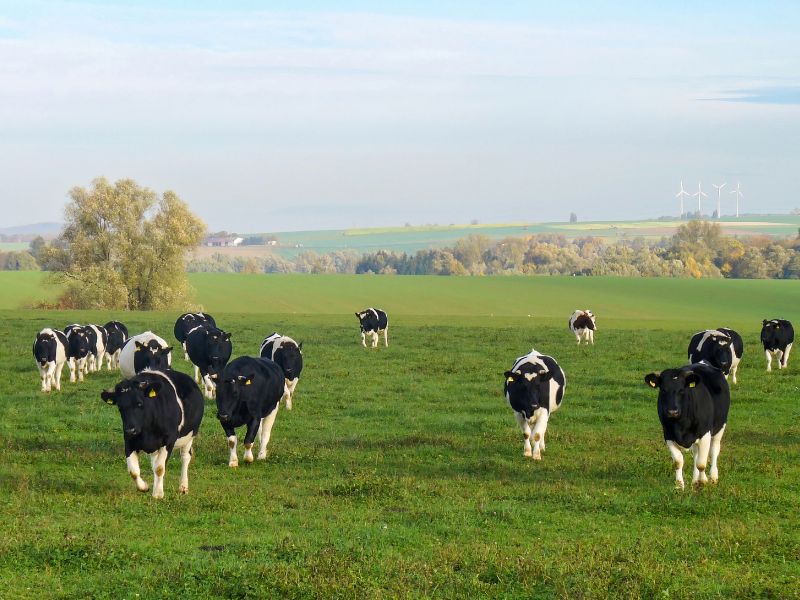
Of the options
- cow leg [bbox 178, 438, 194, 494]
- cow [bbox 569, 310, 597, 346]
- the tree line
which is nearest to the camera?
cow leg [bbox 178, 438, 194, 494]

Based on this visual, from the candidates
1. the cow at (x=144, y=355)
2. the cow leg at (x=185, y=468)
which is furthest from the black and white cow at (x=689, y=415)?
the cow at (x=144, y=355)

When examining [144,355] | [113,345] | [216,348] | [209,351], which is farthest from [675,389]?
[113,345]

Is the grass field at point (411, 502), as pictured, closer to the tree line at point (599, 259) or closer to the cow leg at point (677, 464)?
the cow leg at point (677, 464)

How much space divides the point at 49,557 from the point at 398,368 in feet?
72.5

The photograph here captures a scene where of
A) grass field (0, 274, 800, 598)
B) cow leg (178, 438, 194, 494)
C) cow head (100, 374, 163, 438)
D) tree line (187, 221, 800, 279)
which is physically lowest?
grass field (0, 274, 800, 598)

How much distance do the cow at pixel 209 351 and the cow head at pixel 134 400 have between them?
10858 millimetres

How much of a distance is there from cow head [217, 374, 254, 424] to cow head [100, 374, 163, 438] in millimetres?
2035

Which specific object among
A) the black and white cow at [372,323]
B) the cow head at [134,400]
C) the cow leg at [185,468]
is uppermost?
the cow head at [134,400]

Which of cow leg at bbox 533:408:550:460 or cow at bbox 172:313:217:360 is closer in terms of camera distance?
cow leg at bbox 533:408:550:460

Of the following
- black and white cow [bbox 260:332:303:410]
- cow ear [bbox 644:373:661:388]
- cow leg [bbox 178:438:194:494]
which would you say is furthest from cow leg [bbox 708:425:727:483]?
black and white cow [bbox 260:332:303:410]

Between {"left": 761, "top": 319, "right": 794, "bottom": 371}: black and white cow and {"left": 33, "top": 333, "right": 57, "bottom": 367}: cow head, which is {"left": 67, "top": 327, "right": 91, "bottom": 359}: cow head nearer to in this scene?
Result: {"left": 33, "top": 333, "right": 57, "bottom": 367}: cow head

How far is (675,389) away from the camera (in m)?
16.1

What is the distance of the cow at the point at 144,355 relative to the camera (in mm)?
25172

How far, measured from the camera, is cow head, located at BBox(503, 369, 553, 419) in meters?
18.8
